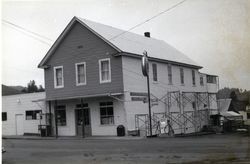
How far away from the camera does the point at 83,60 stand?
42.0 ft

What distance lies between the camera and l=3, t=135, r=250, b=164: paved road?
11281mm

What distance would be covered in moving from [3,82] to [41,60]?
4.98ft

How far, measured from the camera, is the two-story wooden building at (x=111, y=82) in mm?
12305

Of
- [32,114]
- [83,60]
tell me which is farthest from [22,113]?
[83,60]

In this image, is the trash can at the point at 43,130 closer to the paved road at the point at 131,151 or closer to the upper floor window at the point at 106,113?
the paved road at the point at 131,151

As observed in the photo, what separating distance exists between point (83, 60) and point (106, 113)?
5.30 ft

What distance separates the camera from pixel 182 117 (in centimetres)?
1288

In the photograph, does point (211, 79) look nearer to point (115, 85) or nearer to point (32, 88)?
point (115, 85)

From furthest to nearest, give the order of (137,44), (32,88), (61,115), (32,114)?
(61,115) < (32,114) < (137,44) < (32,88)

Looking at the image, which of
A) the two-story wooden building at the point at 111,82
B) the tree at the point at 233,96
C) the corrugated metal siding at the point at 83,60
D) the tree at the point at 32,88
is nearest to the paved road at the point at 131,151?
the two-story wooden building at the point at 111,82

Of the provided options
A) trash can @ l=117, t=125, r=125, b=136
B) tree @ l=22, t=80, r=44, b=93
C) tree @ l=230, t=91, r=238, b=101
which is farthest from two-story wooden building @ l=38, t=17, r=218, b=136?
tree @ l=230, t=91, r=238, b=101

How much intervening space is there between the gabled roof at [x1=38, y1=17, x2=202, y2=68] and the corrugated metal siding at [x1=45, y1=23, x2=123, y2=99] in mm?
222

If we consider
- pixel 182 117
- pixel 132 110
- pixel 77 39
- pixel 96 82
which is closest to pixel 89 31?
pixel 77 39

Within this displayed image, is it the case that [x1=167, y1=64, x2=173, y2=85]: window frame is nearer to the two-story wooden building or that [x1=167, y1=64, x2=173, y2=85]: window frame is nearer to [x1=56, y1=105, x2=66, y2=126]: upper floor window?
the two-story wooden building
